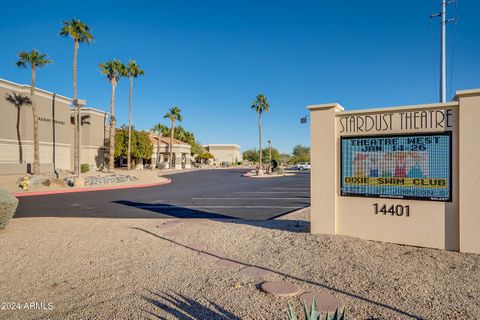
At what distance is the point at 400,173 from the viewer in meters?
6.03

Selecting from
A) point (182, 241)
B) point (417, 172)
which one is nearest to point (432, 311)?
point (417, 172)

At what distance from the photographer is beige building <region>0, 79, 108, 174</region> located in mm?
28688

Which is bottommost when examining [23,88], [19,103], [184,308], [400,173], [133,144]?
[184,308]

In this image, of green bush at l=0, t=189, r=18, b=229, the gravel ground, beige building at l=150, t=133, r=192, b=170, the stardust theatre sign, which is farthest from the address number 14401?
beige building at l=150, t=133, r=192, b=170

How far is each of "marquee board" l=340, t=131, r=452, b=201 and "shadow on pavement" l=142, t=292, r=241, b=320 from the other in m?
4.08

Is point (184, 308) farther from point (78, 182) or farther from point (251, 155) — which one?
point (251, 155)

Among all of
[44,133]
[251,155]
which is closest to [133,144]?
[44,133]

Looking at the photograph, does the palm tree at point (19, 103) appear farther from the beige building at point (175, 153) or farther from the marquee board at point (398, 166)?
the marquee board at point (398, 166)

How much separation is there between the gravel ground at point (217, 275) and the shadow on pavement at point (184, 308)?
0.01 meters

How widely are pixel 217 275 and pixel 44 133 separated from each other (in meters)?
36.0

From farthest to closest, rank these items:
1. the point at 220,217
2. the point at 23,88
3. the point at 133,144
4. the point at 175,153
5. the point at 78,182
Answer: the point at 175,153 → the point at 133,144 → the point at 23,88 → the point at 78,182 → the point at 220,217

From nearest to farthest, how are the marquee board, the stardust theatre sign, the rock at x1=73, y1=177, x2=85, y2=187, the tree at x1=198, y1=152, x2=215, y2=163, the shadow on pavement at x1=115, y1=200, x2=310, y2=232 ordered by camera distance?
1. the stardust theatre sign
2. the marquee board
3. the shadow on pavement at x1=115, y1=200, x2=310, y2=232
4. the rock at x1=73, y1=177, x2=85, y2=187
5. the tree at x1=198, y1=152, x2=215, y2=163

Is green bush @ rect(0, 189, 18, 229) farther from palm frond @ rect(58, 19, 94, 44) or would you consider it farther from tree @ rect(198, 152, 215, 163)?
tree @ rect(198, 152, 215, 163)

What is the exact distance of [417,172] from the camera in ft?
19.2
